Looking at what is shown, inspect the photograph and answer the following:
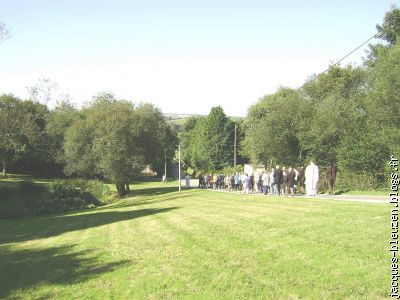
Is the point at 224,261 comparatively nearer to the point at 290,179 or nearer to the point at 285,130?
the point at 290,179

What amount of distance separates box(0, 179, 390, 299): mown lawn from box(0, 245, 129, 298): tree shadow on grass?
0.03 m

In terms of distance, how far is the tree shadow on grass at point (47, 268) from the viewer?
9336mm

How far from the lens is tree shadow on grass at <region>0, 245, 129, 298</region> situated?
9336 mm

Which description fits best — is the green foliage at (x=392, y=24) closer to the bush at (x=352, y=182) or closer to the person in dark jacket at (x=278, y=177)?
the bush at (x=352, y=182)

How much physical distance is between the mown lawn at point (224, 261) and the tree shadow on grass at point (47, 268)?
0.10ft

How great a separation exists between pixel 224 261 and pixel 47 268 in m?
4.67

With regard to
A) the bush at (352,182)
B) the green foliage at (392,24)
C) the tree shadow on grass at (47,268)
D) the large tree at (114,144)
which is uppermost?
the green foliage at (392,24)

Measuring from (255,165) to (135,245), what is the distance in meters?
44.3

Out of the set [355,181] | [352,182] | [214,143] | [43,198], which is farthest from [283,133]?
[214,143]

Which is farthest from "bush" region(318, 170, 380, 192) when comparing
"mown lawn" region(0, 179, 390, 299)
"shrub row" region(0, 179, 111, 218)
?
"shrub row" region(0, 179, 111, 218)

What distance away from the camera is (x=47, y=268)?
35.0 ft

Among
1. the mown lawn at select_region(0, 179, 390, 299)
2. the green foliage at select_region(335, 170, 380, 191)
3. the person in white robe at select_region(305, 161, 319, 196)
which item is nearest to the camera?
the mown lawn at select_region(0, 179, 390, 299)

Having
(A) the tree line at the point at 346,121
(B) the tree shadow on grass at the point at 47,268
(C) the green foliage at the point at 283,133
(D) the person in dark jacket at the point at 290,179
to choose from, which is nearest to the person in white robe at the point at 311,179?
(D) the person in dark jacket at the point at 290,179

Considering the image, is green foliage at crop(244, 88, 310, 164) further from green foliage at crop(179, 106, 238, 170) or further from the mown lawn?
Answer: green foliage at crop(179, 106, 238, 170)
